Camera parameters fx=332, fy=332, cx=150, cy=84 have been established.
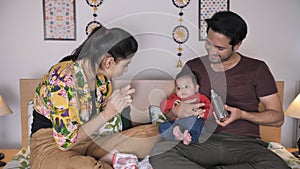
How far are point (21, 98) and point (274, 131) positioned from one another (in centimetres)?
190

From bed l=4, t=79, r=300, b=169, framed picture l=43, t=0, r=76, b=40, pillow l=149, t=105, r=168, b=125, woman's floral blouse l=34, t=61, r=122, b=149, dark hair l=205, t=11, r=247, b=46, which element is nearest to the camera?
woman's floral blouse l=34, t=61, r=122, b=149

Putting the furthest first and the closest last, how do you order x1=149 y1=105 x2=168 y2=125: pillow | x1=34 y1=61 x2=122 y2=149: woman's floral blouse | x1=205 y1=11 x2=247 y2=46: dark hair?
x1=149 y1=105 x2=168 y2=125: pillow, x1=205 y1=11 x2=247 y2=46: dark hair, x1=34 y1=61 x2=122 y2=149: woman's floral blouse

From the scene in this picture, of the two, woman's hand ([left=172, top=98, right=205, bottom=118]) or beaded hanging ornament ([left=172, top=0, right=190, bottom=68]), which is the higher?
beaded hanging ornament ([left=172, top=0, right=190, bottom=68])

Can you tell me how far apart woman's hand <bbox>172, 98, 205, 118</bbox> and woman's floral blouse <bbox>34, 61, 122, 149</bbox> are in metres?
0.51

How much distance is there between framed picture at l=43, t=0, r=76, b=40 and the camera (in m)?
2.41

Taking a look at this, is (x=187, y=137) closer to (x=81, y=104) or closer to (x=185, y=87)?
(x=185, y=87)

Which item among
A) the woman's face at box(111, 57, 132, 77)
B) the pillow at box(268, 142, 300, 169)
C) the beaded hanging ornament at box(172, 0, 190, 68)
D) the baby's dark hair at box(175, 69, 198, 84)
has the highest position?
the beaded hanging ornament at box(172, 0, 190, 68)

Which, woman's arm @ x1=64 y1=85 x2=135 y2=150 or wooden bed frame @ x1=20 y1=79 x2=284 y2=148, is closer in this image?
woman's arm @ x1=64 y1=85 x2=135 y2=150

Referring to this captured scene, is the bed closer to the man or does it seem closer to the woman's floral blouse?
the man

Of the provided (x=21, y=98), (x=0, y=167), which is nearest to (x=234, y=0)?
(x=21, y=98)

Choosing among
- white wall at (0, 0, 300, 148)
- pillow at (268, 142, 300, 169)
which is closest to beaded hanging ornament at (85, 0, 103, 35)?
white wall at (0, 0, 300, 148)

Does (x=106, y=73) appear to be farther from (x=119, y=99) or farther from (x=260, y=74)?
(x=260, y=74)

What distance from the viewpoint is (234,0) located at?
2.46 m

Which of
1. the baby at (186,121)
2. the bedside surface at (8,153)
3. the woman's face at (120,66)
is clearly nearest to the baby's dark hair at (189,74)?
the baby at (186,121)
